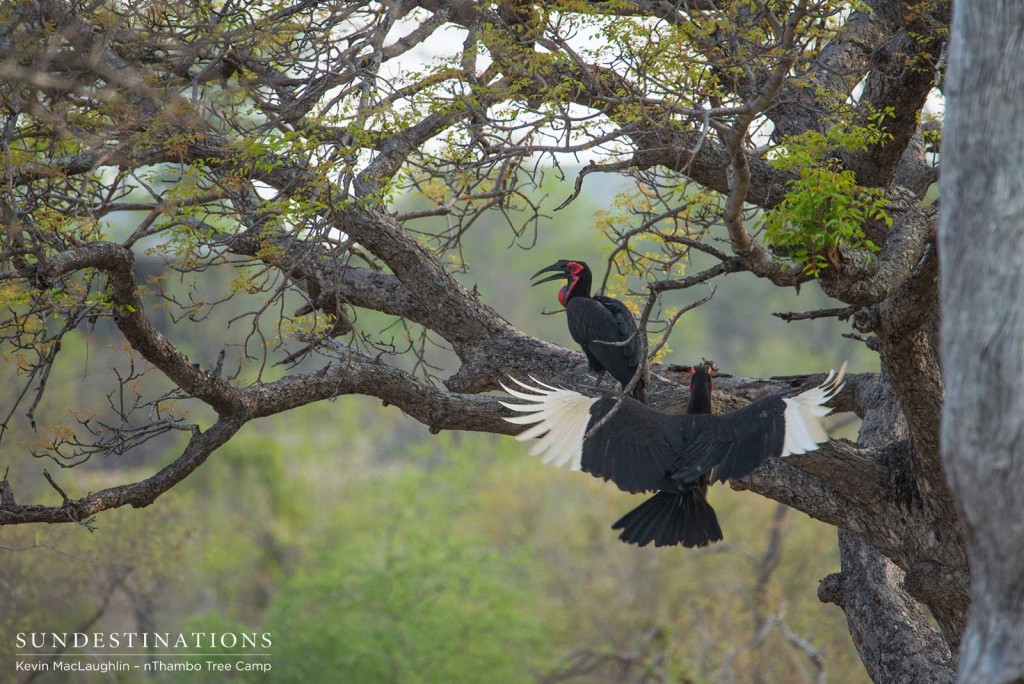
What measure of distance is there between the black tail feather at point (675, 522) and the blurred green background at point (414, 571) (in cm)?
307

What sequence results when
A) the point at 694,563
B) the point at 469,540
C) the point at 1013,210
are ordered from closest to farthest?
the point at 1013,210
the point at 694,563
the point at 469,540

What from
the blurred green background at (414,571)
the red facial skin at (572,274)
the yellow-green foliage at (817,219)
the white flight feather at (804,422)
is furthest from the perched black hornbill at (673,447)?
the blurred green background at (414,571)

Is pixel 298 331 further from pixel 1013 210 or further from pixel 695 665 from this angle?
pixel 695 665

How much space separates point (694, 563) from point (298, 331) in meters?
12.2

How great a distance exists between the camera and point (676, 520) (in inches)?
180

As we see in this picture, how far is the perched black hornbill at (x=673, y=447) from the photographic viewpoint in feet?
14.3

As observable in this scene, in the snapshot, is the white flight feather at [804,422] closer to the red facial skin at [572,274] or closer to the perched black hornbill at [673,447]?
the perched black hornbill at [673,447]

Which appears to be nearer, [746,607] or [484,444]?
[746,607]

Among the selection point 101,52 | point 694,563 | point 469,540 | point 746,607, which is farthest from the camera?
point 469,540

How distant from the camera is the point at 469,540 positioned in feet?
56.2

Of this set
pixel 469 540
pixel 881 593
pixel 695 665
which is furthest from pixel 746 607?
pixel 881 593

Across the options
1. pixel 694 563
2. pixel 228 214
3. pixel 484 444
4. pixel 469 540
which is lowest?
pixel 228 214

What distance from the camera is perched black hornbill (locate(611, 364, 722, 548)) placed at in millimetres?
4508

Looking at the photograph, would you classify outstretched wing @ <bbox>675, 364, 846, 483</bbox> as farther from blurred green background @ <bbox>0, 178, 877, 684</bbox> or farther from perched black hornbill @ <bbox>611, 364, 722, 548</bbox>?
blurred green background @ <bbox>0, 178, 877, 684</bbox>
